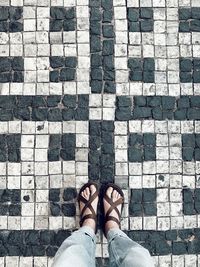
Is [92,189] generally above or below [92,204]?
above

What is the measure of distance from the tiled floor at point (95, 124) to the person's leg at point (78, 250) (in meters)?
0.23

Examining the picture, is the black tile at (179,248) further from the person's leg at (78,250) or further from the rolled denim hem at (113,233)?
the person's leg at (78,250)

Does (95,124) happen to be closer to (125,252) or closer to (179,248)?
(125,252)

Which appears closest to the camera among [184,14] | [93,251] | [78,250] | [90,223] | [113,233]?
[78,250]

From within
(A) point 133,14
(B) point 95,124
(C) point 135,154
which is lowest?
(C) point 135,154

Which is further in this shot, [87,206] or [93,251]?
[87,206]

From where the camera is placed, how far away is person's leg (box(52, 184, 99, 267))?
9.60ft

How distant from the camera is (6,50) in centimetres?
350

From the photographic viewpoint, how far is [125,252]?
10.00 feet

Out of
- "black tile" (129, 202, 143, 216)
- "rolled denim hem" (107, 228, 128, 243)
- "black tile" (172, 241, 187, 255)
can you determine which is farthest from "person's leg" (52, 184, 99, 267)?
"black tile" (172, 241, 187, 255)

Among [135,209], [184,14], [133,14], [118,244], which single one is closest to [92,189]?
[135,209]

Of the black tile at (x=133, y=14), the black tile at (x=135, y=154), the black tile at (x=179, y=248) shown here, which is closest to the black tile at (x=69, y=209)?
the black tile at (x=135, y=154)

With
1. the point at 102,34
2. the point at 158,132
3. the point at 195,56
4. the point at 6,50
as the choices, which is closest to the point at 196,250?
the point at 158,132

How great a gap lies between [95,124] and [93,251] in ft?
2.88
